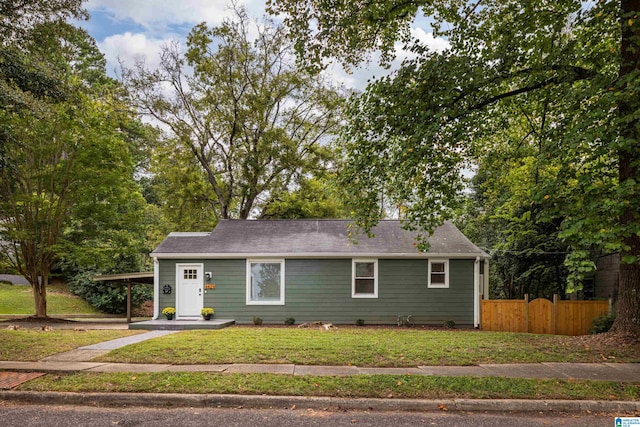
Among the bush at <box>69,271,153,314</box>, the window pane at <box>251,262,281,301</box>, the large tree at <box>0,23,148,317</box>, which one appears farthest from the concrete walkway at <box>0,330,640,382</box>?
the bush at <box>69,271,153,314</box>

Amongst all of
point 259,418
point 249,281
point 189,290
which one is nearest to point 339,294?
point 249,281

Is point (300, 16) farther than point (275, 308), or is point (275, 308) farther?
point (275, 308)

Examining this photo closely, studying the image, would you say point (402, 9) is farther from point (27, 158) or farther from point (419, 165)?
point (27, 158)

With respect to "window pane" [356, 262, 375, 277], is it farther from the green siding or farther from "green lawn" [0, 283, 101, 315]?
"green lawn" [0, 283, 101, 315]

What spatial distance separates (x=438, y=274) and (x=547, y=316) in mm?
3612

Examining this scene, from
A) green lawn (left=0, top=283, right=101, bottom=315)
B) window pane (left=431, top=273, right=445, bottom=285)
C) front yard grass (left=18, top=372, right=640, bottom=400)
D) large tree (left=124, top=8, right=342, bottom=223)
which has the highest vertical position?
large tree (left=124, top=8, right=342, bottom=223)

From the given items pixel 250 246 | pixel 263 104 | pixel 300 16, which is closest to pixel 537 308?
pixel 250 246

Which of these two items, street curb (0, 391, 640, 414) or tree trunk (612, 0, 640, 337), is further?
tree trunk (612, 0, 640, 337)

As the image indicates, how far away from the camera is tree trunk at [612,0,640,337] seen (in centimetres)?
682

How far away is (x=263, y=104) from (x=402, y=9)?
44.4 ft

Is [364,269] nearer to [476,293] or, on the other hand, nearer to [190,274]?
[476,293]

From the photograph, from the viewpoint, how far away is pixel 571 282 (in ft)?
31.1

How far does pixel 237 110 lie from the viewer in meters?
22.2

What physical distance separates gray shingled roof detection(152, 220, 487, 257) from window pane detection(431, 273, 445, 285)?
0.84 m
